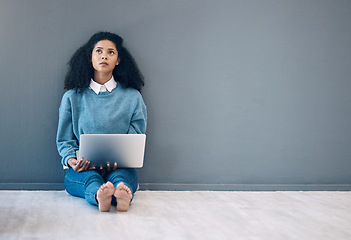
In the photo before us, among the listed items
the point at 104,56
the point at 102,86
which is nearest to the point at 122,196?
the point at 102,86

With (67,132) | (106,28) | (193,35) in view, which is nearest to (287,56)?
(193,35)

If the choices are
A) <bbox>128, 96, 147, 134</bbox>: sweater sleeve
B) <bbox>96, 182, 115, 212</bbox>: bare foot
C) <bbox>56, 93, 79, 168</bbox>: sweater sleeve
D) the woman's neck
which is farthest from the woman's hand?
the woman's neck

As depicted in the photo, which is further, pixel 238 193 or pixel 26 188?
pixel 238 193

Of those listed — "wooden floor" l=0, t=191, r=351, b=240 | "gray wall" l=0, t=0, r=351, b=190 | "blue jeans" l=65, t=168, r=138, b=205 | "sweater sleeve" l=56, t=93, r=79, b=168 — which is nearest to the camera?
"wooden floor" l=0, t=191, r=351, b=240

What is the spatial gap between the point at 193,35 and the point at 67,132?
939 millimetres

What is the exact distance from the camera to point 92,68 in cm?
219

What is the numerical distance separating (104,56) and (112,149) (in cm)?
55

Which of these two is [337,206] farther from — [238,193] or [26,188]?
[26,188]

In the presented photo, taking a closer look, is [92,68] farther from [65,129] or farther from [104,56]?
[65,129]

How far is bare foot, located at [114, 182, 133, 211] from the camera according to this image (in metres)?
1.73

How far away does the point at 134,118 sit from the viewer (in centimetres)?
216

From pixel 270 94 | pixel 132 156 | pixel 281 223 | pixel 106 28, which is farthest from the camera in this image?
pixel 270 94

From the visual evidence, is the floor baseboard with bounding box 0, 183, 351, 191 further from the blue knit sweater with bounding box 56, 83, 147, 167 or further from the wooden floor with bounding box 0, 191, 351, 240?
A: the blue knit sweater with bounding box 56, 83, 147, 167

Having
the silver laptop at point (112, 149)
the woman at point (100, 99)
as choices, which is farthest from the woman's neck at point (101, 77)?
the silver laptop at point (112, 149)
